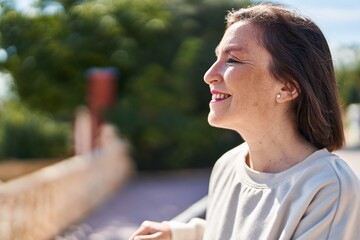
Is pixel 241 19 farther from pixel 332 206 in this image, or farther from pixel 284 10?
pixel 332 206

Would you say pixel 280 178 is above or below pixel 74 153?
above

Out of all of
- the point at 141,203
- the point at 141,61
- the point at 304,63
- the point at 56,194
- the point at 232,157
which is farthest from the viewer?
the point at 141,61

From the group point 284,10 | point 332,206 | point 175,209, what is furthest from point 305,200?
point 175,209

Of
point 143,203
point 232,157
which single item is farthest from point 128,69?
point 232,157

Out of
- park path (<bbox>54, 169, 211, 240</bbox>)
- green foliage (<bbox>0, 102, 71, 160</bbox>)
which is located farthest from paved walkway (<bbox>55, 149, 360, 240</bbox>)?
green foliage (<bbox>0, 102, 71, 160</bbox>)

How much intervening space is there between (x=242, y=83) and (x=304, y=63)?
15cm

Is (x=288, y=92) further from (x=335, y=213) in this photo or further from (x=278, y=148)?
(x=335, y=213)

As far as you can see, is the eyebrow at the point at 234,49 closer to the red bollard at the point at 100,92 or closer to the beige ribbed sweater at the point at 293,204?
the beige ribbed sweater at the point at 293,204

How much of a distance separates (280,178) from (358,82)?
62.2ft

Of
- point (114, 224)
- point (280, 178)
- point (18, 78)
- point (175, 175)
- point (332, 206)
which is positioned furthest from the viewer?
point (18, 78)

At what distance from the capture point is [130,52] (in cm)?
1266

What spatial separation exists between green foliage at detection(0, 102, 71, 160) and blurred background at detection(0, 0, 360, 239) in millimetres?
18

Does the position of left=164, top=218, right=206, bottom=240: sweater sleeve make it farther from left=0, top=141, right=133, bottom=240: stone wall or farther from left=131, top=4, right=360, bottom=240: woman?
left=0, top=141, right=133, bottom=240: stone wall

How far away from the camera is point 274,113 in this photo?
5.12ft
